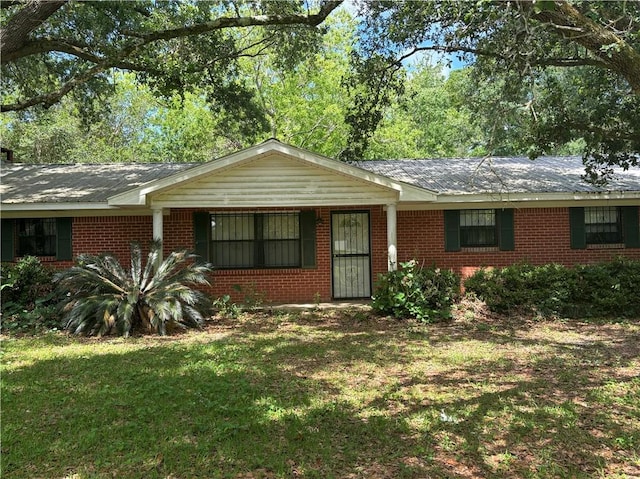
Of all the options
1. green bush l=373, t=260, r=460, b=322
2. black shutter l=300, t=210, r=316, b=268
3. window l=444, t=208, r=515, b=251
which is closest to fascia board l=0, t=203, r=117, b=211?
black shutter l=300, t=210, r=316, b=268

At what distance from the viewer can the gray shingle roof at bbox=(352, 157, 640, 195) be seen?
10.7 m

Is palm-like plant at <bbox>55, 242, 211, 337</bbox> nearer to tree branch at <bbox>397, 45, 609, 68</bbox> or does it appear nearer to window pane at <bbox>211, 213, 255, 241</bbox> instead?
window pane at <bbox>211, 213, 255, 241</bbox>

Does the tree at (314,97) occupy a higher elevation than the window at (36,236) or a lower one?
higher

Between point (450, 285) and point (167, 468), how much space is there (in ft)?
24.3

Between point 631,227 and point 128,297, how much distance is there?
1124cm

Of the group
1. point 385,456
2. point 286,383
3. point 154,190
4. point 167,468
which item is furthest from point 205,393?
point 154,190

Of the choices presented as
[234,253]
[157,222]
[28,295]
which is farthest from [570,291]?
[28,295]

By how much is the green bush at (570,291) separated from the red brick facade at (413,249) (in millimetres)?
1641

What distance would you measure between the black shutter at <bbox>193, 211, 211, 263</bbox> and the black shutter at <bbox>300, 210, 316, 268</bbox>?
2.25 meters

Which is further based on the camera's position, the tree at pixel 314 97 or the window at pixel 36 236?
the tree at pixel 314 97

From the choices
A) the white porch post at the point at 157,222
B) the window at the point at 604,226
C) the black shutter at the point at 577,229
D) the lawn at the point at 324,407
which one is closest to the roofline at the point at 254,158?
the white porch post at the point at 157,222

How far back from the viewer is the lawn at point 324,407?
142 inches

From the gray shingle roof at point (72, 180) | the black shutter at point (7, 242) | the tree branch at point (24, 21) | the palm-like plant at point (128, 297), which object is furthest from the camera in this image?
the black shutter at point (7, 242)

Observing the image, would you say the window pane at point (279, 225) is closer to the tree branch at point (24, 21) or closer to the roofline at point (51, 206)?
the roofline at point (51, 206)
